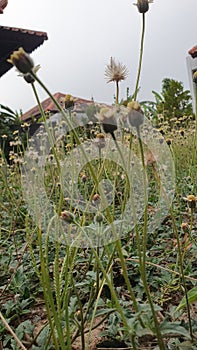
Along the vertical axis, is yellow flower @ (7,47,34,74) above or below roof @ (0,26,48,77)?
below

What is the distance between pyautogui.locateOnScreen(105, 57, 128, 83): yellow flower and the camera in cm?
44

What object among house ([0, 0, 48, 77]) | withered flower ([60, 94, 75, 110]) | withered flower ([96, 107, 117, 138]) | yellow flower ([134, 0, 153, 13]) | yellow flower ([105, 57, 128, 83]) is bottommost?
withered flower ([96, 107, 117, 138])

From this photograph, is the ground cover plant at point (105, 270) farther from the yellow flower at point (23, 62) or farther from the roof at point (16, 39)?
the roof at point (16, 39)

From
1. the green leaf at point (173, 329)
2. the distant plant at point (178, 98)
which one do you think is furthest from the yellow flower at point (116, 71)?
the distant plant at point (178, 98)

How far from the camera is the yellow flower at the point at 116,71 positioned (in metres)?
0.44

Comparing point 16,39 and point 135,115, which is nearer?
point 135,115

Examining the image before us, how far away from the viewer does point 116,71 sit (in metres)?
0.44

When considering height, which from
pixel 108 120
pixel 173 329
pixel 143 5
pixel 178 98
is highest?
pixel 178 98

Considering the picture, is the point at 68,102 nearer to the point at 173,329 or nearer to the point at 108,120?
the point at 108,120

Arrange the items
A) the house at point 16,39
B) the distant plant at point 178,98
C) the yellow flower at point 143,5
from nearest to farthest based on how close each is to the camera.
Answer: the yellow flower at point 143,5
the house at point 16,39
the distant plant at point 178,98

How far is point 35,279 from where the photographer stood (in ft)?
2.65

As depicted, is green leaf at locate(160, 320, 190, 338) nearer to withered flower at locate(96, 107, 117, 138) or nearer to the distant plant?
withered flower at locate(96, 107, 117, 138)

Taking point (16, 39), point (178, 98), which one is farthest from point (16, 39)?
point (178, 98)

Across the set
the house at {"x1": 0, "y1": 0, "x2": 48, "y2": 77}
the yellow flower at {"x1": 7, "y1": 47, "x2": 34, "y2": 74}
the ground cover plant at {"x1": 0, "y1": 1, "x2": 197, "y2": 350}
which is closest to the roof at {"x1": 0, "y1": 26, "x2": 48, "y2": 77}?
the house at {"x1": 0, "y1": 0, "x2": 48, "y2": 77}
